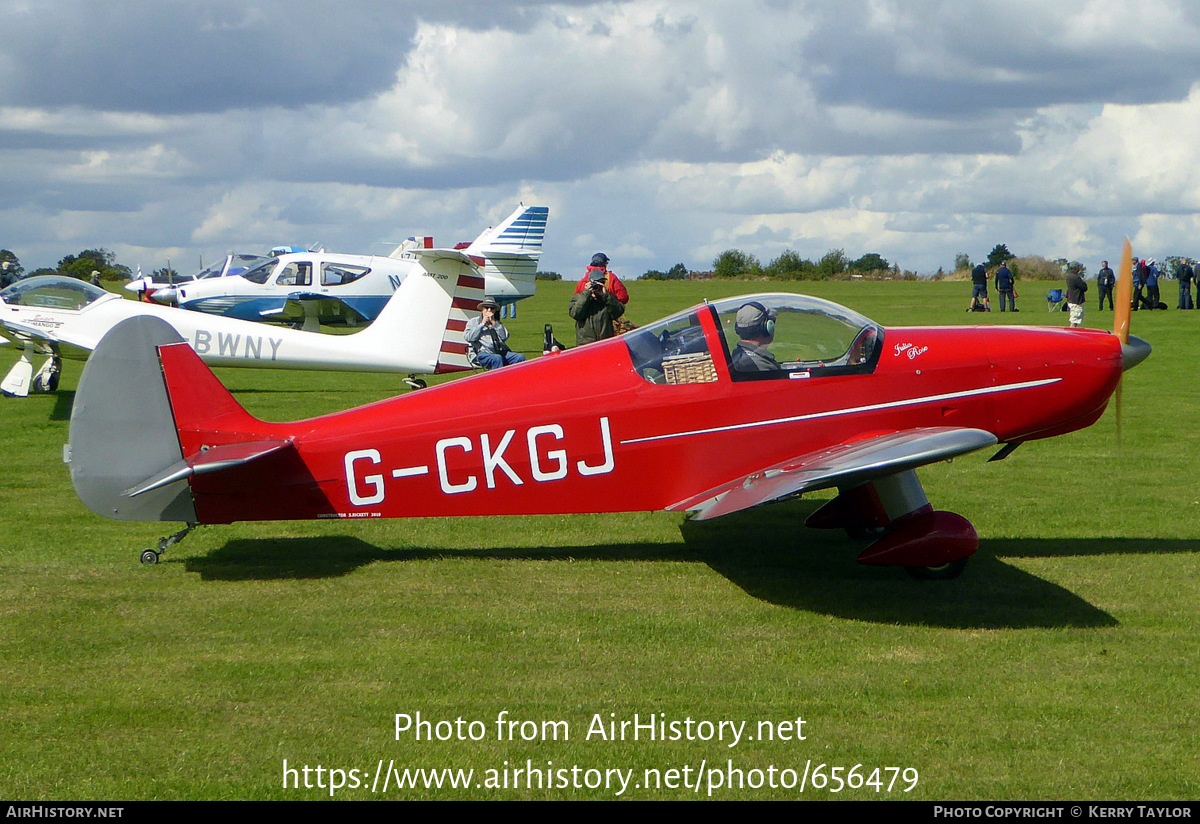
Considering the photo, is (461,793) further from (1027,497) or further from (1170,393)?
(1170,393)

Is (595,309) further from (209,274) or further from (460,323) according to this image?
(209,274)

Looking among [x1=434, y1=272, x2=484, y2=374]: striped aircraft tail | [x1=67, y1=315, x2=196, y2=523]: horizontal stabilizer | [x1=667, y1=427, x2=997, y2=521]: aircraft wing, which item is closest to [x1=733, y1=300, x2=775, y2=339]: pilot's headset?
[x1=667, y1=427, x2=997, y2=521]: aircraft wing

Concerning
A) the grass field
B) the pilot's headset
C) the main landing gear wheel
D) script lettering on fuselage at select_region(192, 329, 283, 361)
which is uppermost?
the pilot's headset

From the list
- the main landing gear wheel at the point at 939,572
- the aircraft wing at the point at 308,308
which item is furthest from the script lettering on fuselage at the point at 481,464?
the aircraft wing at the point at 308,308

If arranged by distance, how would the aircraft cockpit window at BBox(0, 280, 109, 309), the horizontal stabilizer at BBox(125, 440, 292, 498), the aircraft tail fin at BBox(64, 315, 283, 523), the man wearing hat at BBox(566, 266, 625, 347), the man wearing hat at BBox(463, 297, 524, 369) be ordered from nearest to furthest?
the horizontal stabilizer at BBox(125, 440, 292, 498)
the aircraft tail fin at BBox(64, 315, 283, 523)
the man wearing hat at BBox(566, 266, 625, 347)
the man wearing hat at BBox(463, 297, 524, 369)
the aircraft cockpit window at BBox(0, 280, 109, 309)

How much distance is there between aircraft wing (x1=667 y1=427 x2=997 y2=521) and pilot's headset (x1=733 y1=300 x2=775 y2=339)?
91cm

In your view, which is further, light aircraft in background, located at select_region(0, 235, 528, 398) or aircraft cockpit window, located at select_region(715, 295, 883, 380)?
light aircraft in background, located at select_region(0, 235, 528, 398)

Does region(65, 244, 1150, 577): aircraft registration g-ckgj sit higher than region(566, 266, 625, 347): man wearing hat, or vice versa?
region(566, 266, 625, 347): man wearing hat

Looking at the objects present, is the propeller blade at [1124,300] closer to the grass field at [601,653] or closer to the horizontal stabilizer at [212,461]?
the grass field at [601,653]

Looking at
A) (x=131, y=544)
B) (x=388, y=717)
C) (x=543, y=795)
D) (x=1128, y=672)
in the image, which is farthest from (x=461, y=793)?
(x=131, y=544)

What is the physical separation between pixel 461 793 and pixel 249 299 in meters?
22.5

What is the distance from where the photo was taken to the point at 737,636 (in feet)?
18.6

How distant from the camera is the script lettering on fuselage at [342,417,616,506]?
6.55 metres

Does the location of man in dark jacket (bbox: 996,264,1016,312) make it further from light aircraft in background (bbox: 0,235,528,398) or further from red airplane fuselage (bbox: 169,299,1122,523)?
red airplane fuselage (bbox: 169,299,1122,523)
